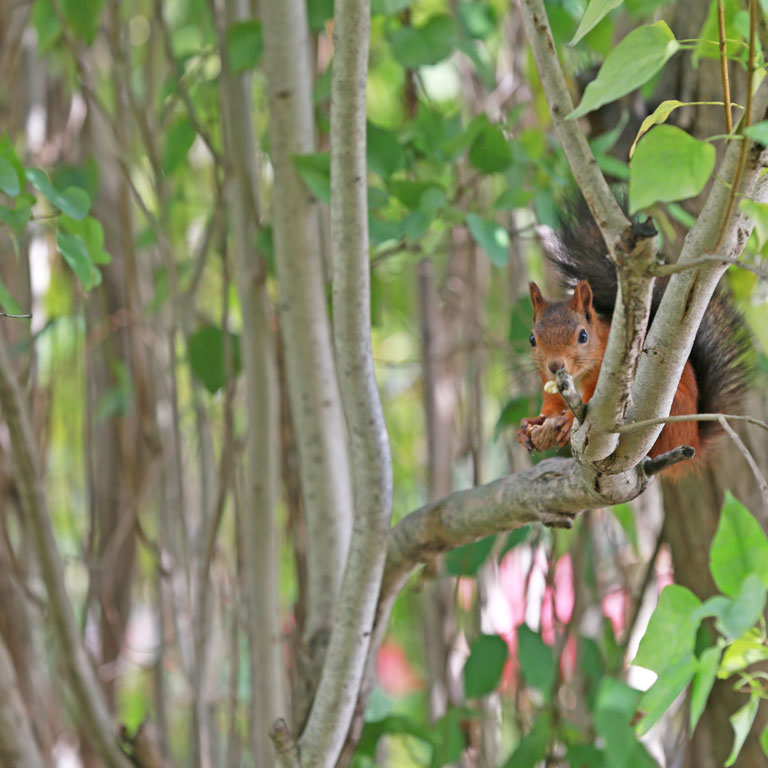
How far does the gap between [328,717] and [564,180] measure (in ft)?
2.14

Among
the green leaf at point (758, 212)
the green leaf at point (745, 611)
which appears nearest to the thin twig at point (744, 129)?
the green leaf at point (758, 212)

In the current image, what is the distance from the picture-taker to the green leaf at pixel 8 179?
2.39 feet

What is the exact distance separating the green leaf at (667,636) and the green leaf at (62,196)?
0.58 meters

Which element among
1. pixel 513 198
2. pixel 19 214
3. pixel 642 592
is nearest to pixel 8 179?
pixel 19 214

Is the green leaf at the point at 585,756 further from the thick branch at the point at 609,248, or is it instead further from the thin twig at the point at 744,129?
the thin twig at the point at 744,129

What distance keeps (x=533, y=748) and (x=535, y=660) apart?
4.1 inches

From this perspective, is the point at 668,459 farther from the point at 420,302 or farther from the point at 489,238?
the point at 420,302

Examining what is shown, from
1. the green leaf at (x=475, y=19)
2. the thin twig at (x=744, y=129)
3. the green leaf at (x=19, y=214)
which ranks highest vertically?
the green leaf at (x=475, y=19)

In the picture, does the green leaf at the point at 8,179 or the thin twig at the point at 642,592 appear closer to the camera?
the green leaf at the point at 8,179

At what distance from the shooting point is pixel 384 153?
102 centimetres

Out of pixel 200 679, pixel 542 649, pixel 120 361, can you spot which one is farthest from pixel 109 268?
pixel 542 649

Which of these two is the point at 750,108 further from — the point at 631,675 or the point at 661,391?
the point at 631,675

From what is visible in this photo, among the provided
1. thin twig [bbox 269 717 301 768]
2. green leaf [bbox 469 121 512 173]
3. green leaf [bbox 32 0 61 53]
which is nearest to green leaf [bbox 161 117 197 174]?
green leaf [bbox 32 0 61 53]

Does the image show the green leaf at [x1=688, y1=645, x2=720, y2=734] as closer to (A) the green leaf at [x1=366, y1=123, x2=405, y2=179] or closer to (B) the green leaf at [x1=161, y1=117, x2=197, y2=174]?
(A) the green leaf at [x1=366, y1=123, x2=405, y2=179]
